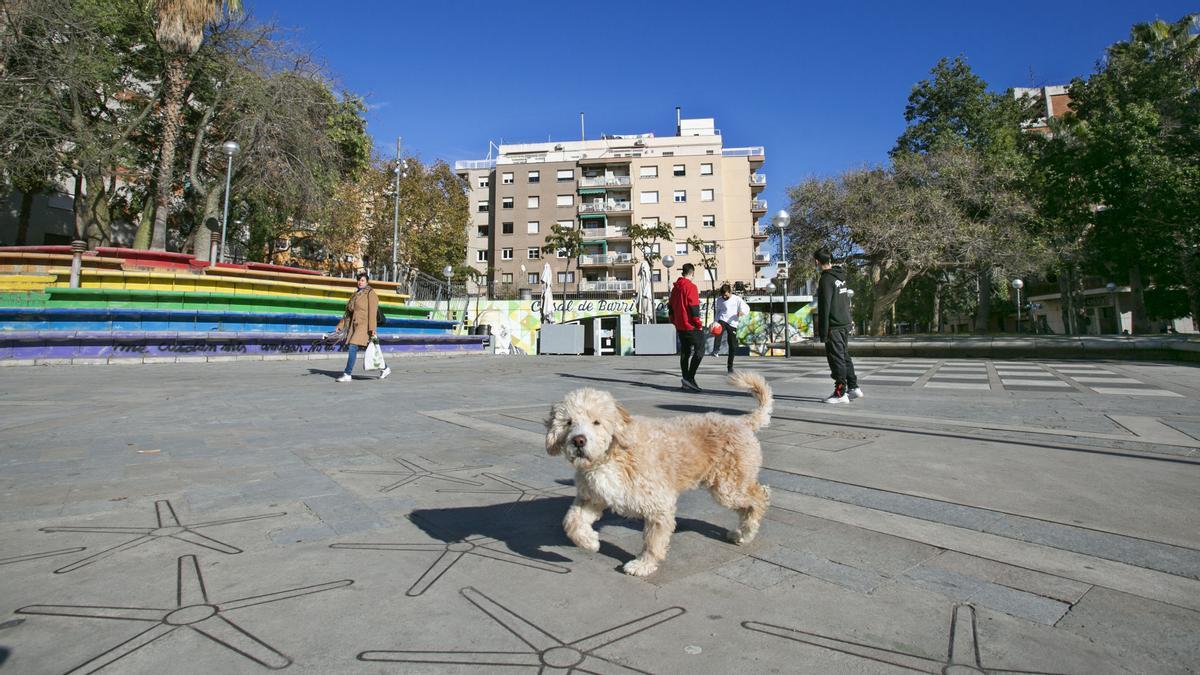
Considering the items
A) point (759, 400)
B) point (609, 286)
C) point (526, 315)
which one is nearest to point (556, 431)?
point (759, 400)

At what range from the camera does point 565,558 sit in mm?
2555

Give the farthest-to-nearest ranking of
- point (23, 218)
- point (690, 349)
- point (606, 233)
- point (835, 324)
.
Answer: point (606, 233)
point (23, 218)
point (690, 349)
point (835, 324)

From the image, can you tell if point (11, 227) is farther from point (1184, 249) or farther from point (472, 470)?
point (1184, 249)

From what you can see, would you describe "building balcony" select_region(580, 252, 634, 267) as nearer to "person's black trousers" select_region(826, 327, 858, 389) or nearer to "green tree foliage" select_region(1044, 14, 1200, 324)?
"green tree foliage" select_region(1044, 14, 1200, 324)

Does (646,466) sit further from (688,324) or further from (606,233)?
(606,233)

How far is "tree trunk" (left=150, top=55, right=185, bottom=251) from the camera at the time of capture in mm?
21516

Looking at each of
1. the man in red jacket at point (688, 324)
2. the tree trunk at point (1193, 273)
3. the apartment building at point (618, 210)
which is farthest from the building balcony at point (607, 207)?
the man in red jacket at point (688, 324)

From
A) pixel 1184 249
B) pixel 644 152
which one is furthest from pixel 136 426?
pixel 644 152

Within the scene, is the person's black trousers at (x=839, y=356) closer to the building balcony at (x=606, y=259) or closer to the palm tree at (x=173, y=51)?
the palm tree at (x=173, y=51)

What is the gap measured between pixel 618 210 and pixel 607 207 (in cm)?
121

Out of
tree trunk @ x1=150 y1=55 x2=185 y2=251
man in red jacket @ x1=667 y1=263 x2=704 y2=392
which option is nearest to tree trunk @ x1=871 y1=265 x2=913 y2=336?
man in red jacket @ x1=667 y1=263 x2=704 y2=392

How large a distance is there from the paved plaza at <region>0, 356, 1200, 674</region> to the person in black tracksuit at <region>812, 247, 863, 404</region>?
1.72 meters

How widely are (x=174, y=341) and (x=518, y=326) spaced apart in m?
18.4

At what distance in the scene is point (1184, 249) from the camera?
804 inches
